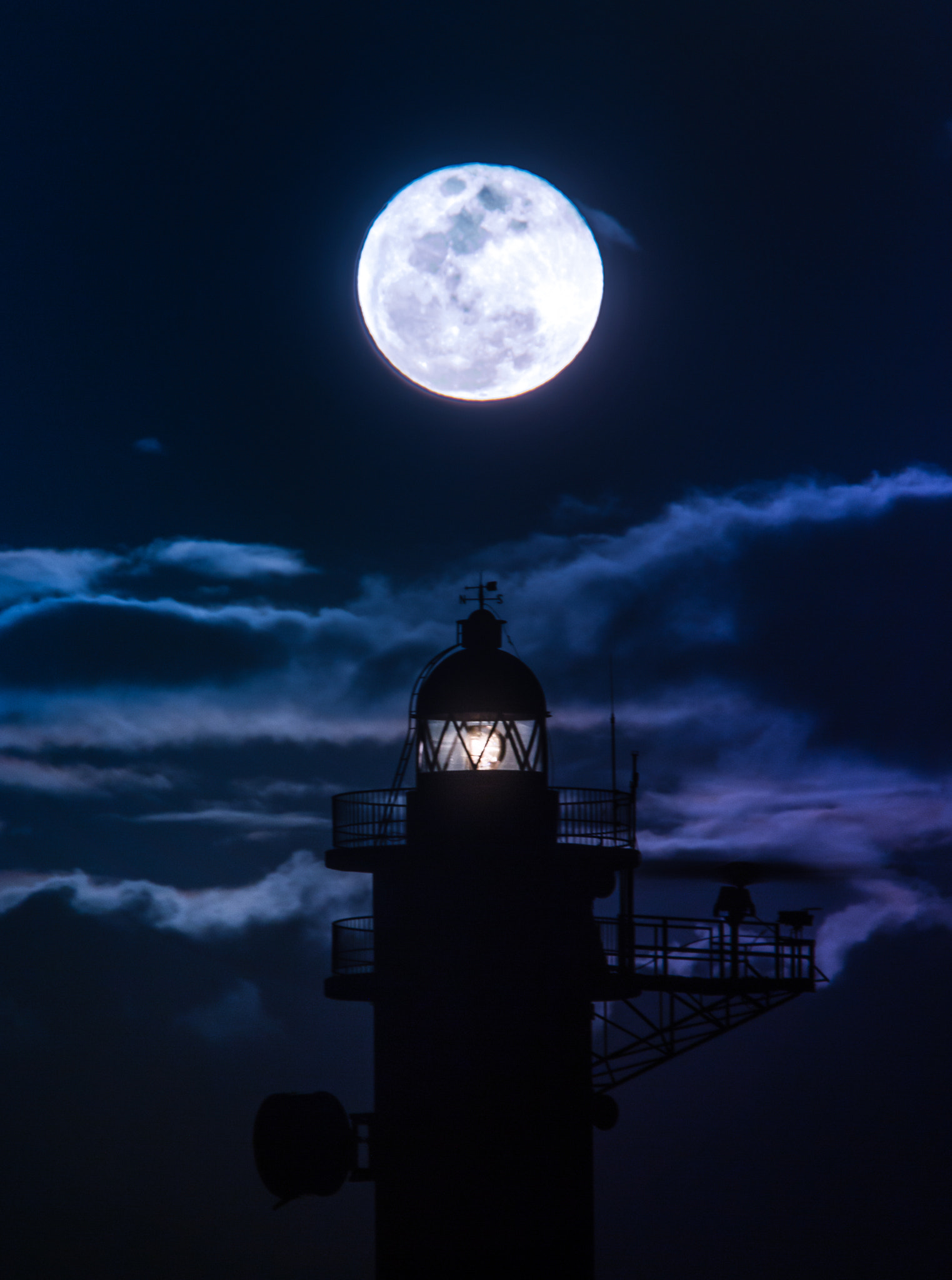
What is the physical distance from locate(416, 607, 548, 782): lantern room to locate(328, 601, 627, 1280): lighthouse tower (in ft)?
0.14

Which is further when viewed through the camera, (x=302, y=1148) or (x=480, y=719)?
(x=480, y=719)

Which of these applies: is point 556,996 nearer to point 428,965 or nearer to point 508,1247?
point 428,965

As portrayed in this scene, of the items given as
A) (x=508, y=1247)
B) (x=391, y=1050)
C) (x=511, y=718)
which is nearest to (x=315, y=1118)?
(x=391, y=1050)

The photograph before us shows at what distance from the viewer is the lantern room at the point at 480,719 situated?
1186 inches

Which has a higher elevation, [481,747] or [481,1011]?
[481,747]

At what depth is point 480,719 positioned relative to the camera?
30234 mm

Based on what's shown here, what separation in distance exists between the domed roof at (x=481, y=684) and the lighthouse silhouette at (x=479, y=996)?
4 cm

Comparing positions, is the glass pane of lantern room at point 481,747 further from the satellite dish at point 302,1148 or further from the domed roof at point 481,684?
the satellite dish at point 302,1148

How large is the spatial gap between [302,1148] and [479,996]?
4132mm

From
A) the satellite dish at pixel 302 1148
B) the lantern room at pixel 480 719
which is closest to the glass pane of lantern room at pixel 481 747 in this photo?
the lantern room at pixel 480 719

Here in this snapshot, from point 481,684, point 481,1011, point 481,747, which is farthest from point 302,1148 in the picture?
point 481,684

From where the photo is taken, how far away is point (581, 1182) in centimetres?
2906

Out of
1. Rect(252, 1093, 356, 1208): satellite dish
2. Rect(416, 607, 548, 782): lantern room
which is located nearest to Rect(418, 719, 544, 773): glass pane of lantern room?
Rect(416, 607, 548, 782): lantern room

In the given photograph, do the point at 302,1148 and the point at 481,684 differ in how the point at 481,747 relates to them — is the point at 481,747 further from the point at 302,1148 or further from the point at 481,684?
the point at 302,1148
